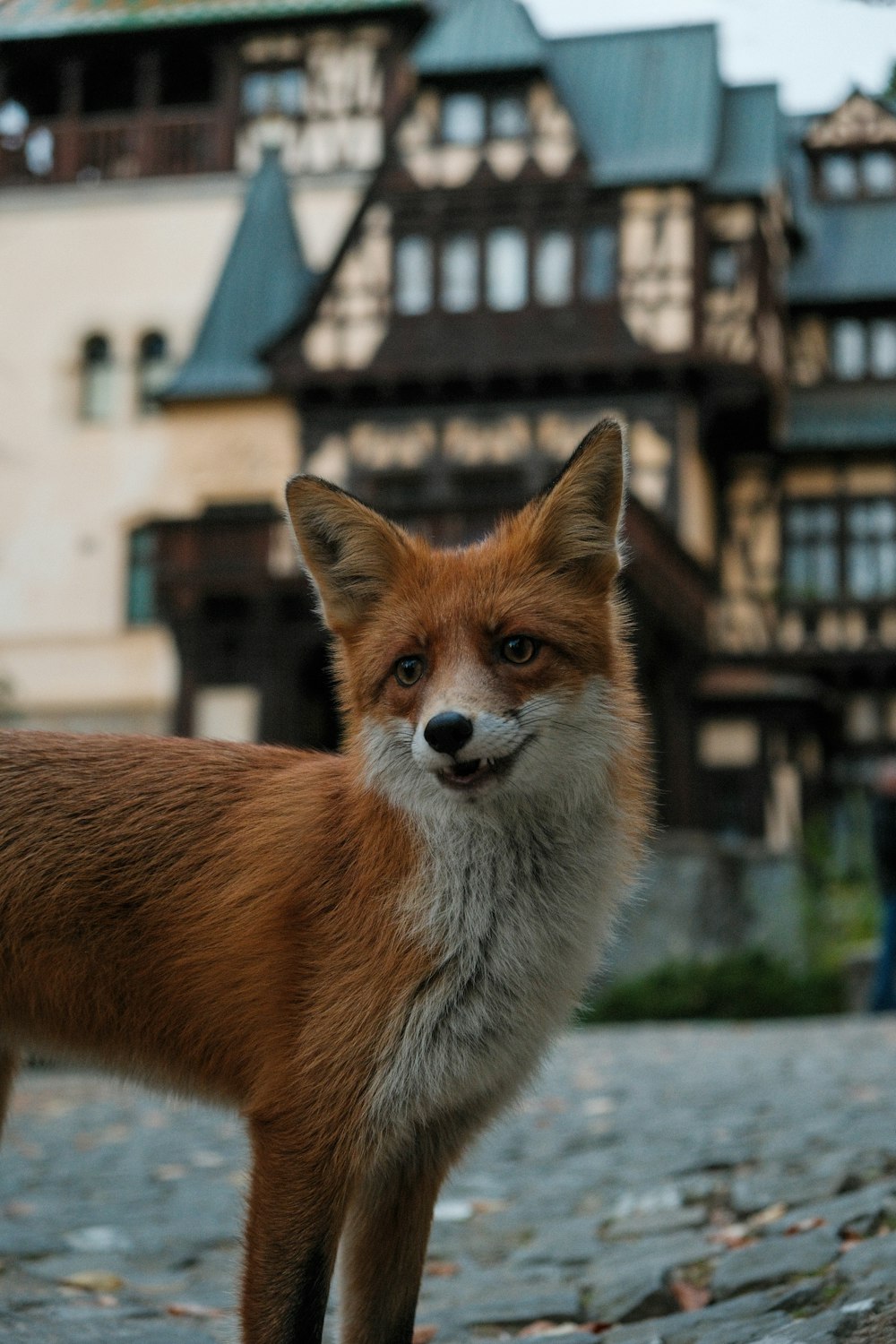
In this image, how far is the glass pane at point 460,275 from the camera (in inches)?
1067

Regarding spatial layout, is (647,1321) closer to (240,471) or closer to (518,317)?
(518,317)

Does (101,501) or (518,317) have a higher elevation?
(518,317)

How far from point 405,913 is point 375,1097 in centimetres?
46

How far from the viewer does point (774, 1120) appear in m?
8.31

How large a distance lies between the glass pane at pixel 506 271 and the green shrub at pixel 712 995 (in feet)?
41.5

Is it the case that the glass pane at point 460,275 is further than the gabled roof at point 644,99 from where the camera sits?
Yes

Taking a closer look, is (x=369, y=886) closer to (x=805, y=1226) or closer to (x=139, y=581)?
(x=805, y=1226)

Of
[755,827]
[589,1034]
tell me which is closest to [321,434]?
[755,827]

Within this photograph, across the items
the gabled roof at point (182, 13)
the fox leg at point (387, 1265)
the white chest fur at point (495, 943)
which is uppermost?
the gabled roof at point (182, 13)

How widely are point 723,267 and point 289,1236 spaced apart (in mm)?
26018

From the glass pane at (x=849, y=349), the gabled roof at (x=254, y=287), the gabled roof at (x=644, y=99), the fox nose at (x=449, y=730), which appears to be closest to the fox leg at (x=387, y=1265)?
the fox nose at (x=449, y=730)

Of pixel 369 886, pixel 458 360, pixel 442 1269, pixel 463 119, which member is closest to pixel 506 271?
pixel 458 360

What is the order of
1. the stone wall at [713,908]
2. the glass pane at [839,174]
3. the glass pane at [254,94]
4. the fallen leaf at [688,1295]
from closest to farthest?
the fallen leaf at [688,1295] → the stone wall at [713,908] → the glass pane at [254,94] → the glass pane at [839,174]

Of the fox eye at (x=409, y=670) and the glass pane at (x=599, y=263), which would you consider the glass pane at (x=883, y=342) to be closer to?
the glass pane at (x=599, y=263)
